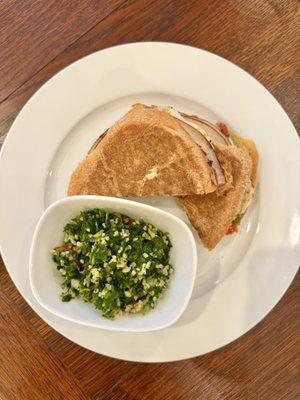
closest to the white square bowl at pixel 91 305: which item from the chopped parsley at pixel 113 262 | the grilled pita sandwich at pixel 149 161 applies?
the chopped parsley at pixel 113 262

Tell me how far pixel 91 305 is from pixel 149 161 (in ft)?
1.91

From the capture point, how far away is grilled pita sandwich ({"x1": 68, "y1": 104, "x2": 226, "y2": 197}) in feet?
5.61

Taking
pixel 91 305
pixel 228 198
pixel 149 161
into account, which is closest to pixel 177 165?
pixel 149 161

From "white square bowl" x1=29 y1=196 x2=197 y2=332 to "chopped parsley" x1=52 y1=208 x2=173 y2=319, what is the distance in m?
0.02

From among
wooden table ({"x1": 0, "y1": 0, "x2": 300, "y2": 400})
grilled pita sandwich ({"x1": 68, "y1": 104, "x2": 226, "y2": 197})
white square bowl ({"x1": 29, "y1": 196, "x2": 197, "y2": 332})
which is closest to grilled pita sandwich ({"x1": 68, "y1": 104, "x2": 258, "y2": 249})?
grilled pita sandwich ({"x1": 68, "y1": 104, "x2": 226, "y2": 197})

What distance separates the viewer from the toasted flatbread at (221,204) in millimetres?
1746

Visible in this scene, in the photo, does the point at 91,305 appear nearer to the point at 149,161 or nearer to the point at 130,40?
the point at 149,161

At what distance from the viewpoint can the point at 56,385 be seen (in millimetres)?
2010

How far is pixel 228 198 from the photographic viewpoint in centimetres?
179

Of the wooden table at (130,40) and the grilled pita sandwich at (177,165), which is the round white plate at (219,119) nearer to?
the grilled pita sandwich at (177,165)

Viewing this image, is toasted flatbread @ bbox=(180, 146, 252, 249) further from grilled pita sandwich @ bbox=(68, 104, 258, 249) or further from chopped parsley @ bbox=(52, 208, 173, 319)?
chopped parsley @ bbox=(52, 208, 173, 319)

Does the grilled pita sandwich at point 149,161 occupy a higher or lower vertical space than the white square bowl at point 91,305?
higher

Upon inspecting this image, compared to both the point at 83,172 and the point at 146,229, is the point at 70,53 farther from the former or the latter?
the point at 146,229

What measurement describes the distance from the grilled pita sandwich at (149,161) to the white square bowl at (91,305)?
0.16 m
